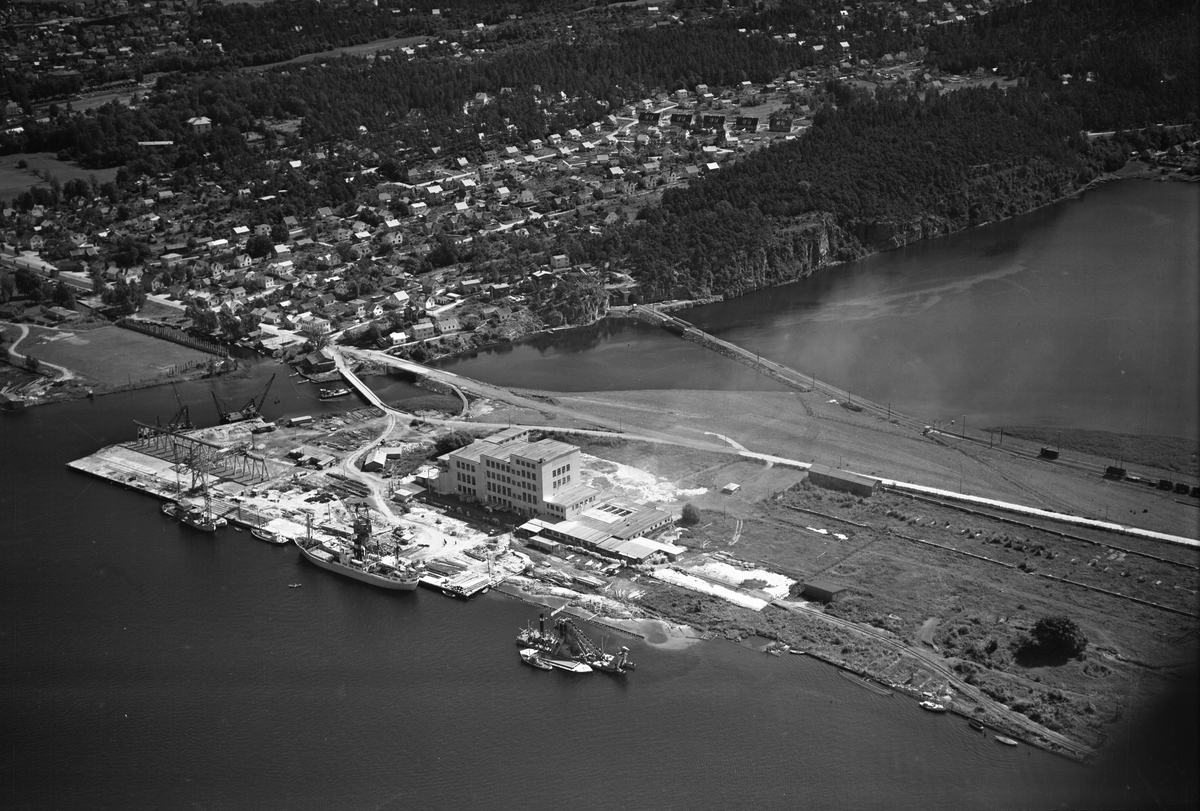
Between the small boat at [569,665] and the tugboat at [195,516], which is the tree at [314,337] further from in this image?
the small boat at [569,665]

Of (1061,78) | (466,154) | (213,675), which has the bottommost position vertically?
(213,675)

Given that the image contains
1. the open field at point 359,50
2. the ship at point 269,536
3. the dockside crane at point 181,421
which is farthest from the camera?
the open field at point 359,50

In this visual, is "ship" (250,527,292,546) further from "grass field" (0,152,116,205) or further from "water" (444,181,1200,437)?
"grass field" (0,152,116,205)

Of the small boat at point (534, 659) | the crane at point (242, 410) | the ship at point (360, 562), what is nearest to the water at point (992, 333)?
the crane at point (242, 410)

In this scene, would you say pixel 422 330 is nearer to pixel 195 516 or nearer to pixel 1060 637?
pixel 195 516

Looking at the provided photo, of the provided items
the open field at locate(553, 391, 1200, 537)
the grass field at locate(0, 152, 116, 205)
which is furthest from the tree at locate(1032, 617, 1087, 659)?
the grass field at locate(0, 152, 116, 205)

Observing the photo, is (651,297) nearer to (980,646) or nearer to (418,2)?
(980,646)

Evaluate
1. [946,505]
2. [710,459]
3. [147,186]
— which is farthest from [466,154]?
[946,505]
